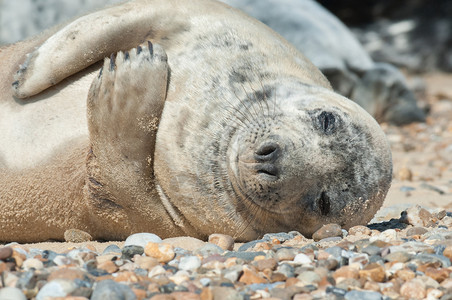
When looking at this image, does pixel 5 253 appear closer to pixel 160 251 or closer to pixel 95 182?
pixel 160 251

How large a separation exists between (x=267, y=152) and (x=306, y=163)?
8.7 inches

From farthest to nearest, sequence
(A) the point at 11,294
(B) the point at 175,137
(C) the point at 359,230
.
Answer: (B) the point at 175,137 < (C) the point at 359,230 < (A) the point at 11,294

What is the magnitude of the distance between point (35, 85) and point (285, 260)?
1.90 m

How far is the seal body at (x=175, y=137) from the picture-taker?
3570mm

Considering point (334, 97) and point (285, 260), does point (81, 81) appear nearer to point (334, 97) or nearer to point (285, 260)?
point (334, 97)

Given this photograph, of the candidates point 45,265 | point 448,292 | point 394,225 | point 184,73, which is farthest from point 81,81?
point 448,292

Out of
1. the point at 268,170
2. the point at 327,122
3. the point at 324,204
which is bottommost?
the point at 324,204

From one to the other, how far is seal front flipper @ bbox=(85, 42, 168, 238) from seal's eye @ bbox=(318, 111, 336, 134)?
847mm

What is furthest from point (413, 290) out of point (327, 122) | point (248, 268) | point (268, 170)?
point (327, 122)

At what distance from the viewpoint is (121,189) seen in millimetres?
3707

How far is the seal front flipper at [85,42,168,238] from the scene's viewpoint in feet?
11.9

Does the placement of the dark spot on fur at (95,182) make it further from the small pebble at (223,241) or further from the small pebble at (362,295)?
the small pebble at (362,295)

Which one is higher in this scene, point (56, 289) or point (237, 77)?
point (237, 77)

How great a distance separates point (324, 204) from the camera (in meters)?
3.63
